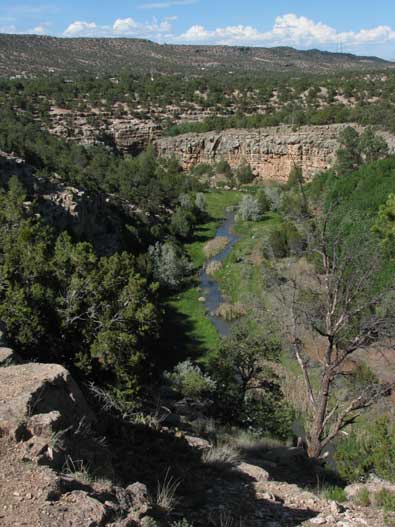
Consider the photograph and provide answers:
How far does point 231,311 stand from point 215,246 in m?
11.9

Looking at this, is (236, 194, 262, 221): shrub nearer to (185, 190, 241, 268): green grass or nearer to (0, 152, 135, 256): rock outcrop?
(185, 190, 241, 268): green grass

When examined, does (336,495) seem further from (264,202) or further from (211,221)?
(264,202)

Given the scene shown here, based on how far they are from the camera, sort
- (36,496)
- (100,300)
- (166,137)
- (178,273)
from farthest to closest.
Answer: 1. (166,137)
2. (178,273)
3. (100,300)
4. (36,496)

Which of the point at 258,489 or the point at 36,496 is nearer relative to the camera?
the point at 36,496

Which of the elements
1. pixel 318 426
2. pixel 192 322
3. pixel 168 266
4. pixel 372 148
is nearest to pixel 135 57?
pixel 372 148

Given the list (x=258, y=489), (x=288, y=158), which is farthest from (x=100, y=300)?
(x=288, y=158)

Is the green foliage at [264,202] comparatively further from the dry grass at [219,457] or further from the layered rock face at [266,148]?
the dry grass at [219,457]

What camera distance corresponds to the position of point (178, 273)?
109 ft

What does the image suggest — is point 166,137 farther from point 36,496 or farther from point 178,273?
point 36,496

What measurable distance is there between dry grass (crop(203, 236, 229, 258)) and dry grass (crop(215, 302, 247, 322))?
950cm

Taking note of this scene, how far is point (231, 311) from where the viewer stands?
28781mm

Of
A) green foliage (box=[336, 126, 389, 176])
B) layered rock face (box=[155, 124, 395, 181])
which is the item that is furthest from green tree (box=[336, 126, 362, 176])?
layered rock face (box=[155, 124, 395, 181])

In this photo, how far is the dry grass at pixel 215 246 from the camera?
38969 mm

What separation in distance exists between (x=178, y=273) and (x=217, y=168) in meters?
32.1
